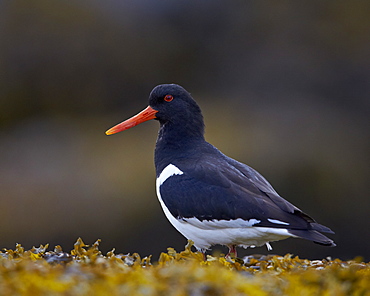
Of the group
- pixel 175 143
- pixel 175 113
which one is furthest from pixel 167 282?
pixel 175 113

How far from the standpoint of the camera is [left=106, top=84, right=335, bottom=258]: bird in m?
3.87

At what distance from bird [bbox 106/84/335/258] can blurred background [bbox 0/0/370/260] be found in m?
1.80

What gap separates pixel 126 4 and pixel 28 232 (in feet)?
13.3

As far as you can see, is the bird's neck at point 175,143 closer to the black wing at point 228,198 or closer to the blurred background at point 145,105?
the black wing at point 228,198

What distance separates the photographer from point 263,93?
322 inches

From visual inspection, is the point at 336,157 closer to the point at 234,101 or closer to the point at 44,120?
the point at 234,101

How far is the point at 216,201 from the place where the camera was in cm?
412

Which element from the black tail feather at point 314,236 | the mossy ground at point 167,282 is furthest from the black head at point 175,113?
the mossy ground at point 167,282

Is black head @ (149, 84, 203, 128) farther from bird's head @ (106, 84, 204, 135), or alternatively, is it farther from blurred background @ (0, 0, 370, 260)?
blurred background @ (0, 0, 370, 260)

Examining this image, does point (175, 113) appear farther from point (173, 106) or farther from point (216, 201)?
point (216, 201)

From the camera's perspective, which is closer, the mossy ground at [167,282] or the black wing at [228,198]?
the mossy ground at [167,282]

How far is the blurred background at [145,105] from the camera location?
6629mm

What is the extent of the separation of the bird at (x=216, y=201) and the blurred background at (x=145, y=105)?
1795mm

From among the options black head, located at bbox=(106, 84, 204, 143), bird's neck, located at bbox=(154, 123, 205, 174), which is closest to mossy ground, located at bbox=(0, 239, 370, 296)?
bird's neck, located at bbox=(154, 123, 205, 174)
